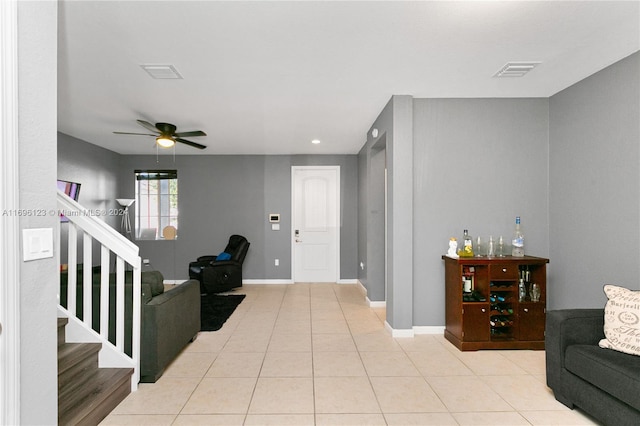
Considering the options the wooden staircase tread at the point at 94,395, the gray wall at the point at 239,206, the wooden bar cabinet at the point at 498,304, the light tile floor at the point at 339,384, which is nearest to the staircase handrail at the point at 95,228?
the wooden staircase tread at the point at 94,395

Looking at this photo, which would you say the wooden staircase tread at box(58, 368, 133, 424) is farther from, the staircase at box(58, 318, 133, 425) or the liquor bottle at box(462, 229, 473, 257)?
the liquor bottle at box(462, 229, 473, 257)

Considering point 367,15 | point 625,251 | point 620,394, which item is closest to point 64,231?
point 367,15

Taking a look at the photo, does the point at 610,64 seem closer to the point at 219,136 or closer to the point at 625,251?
the point at 625,251

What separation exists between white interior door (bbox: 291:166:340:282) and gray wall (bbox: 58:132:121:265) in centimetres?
348

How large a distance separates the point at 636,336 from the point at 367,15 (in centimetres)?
263

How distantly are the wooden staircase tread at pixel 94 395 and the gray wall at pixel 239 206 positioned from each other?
4.49 m

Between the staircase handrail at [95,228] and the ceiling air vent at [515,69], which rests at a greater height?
the ceiling air vent at [515,69]

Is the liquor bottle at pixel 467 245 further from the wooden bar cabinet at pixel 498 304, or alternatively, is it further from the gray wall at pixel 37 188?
the gray wall at pixel 37 188

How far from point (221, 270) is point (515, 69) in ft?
16.6

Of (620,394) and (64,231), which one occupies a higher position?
(64,231)

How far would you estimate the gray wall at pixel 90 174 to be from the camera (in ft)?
17.2

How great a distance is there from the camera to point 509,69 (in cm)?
312

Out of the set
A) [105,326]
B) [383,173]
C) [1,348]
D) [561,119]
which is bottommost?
[105,326]

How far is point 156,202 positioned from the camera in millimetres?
7020
